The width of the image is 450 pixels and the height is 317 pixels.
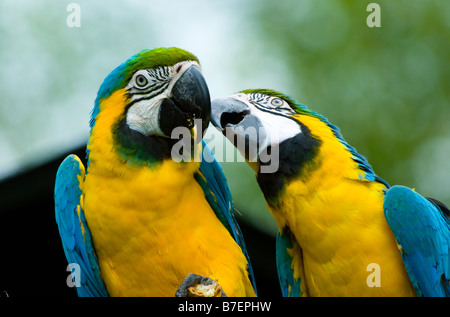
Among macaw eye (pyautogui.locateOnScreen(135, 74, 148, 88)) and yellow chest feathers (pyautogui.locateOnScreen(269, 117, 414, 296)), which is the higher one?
macaw eye (pyautogui.locateOnScreen(135, 74, 148, 88))

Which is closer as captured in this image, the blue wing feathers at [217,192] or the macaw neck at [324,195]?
the macaw neck at [324,195]

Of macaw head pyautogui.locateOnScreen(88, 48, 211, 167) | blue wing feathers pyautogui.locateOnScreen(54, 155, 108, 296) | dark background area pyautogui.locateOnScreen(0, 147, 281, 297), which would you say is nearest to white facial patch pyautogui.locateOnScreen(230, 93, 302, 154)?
macaw head pyautogui.locateOnScreen(88, 48, 211, 167)

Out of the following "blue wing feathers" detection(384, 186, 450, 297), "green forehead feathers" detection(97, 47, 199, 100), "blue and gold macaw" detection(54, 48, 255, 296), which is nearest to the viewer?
"blue wing feathers" detection(384, 186, 450, 297)

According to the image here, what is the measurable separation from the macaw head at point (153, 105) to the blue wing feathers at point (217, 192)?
407 millimetres

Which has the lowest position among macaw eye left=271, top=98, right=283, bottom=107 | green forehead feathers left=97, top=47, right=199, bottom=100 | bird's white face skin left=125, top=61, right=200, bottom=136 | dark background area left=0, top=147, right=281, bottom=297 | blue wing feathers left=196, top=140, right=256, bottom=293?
dark background area left=0, top=147, right=281, bottom=297

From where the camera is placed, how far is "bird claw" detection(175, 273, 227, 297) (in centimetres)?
268

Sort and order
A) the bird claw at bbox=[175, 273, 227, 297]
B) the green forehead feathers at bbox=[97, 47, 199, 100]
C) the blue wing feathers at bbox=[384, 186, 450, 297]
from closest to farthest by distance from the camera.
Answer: the bird claw at bbox=[175, 273, 227, 297] → the blue wing feathers at bbox=[384, 186, 450, 297] → the green forehead feathers at bbox=[97, 47, 199, 100]

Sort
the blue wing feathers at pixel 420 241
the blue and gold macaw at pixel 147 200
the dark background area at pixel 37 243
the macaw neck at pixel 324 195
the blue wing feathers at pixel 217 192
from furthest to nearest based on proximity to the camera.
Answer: the dark background area at pixel 37 243 < the blue wing feathers at pixel 217 192 < the blue and gold macaw at pixel 147 200 < the macaw neck at pixel 324 195 < the blue wing feathers at pixel 420 241

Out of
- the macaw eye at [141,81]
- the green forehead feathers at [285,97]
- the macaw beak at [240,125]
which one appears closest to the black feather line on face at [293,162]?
the macaw beak at [240,125]

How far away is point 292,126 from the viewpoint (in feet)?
10.00

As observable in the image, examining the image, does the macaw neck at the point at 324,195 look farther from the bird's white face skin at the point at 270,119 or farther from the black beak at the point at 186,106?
the black beak at the point at 186,106

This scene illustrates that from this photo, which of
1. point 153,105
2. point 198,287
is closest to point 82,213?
point 153,105

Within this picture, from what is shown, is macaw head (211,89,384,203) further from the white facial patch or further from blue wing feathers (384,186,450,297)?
blue wing feathers (384,186,450,297)

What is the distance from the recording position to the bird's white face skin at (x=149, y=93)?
3080mm
